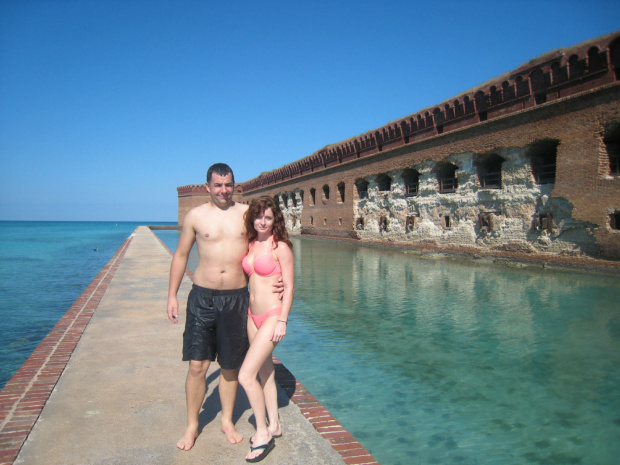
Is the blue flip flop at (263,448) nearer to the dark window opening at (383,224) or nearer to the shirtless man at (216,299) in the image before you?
the shirtless man at (216,299)

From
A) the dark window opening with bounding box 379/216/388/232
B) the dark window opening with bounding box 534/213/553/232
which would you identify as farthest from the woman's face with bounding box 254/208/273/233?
the dark window opening with bounding box 379/216/388/232

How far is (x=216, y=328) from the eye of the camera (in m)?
2.62

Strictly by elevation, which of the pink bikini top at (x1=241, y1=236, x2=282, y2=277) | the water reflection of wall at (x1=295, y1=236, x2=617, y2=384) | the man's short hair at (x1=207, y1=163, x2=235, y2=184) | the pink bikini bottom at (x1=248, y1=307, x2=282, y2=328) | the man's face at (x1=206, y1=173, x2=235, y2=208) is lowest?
the water reflection of wall at (x1=295, y1=236, x2=617, y2=384)

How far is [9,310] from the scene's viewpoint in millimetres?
8078

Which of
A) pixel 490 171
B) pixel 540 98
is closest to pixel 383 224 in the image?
pixel 490 171

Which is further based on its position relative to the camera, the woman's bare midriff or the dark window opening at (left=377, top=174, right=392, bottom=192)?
the dark window opening at (left=377, top=174, right=392, bottom=192)

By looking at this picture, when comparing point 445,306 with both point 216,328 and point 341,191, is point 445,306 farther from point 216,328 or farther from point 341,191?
point 341,191

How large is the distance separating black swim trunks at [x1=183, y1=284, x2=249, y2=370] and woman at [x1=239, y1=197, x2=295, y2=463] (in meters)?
0.09

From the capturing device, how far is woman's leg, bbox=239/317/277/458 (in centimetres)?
244

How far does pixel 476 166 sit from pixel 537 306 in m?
9.51

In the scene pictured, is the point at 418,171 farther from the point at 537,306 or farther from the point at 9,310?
the point at 9,310

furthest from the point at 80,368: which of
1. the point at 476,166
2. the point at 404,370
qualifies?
the point at 476,166

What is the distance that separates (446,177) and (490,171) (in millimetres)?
2338

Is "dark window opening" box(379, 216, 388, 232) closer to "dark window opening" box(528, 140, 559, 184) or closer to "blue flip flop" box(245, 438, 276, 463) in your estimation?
"dark window opening" box(528, 140, 559, 184)
